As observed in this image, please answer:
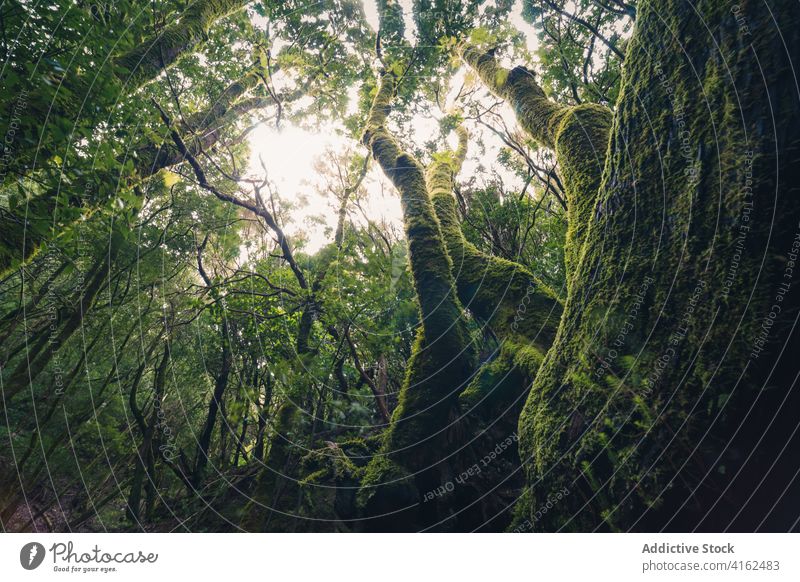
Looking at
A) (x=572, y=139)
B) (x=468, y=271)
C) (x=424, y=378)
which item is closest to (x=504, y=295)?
(x=468, y=271)

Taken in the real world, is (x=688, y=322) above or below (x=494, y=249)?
below

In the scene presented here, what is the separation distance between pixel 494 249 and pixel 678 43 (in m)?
6.48

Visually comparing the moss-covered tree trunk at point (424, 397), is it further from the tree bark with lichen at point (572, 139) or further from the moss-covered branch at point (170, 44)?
the moss-covered branch at point (170, 44)

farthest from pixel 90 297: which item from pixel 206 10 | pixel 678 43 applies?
pixel 678 43

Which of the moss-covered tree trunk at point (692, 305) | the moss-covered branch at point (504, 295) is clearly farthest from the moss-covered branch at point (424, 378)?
the moss-covered tree trunk at point (692, 305)

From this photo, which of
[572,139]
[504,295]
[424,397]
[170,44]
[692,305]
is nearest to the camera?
[692,305]

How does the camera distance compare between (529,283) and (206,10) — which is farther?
(206,10)

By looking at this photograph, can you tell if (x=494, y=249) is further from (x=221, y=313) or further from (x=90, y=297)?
(x=90, y=297)

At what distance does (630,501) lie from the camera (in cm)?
183
